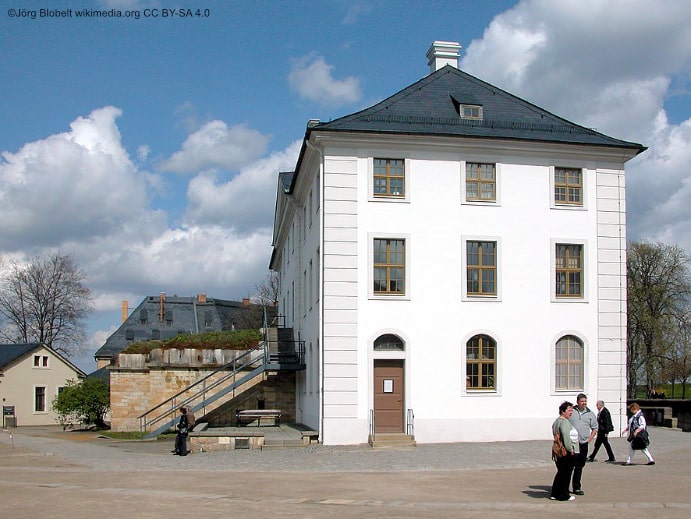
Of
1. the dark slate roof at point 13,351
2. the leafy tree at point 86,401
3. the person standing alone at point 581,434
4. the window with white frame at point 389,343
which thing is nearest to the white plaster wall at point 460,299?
the window with white frame at point 389,343

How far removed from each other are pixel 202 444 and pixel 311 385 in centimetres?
538

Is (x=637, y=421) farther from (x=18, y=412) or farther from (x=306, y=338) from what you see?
(x=18, y=412)

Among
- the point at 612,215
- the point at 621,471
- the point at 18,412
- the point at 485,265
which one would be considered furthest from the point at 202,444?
the point at 18,412

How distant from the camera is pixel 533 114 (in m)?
28.2

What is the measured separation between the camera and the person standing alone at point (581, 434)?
14.5m

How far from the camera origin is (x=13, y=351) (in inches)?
2438

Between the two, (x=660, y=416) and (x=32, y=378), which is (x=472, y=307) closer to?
(x=660, y=416)

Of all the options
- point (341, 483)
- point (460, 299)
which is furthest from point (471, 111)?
point (341, 483)

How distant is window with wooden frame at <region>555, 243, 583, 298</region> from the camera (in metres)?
27.1

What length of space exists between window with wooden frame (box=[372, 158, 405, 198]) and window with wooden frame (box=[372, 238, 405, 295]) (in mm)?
1455

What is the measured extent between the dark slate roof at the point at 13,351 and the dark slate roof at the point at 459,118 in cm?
4293

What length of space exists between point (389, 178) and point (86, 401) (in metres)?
20.2

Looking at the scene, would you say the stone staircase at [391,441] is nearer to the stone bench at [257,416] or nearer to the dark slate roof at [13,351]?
the stone bench at [257,416]

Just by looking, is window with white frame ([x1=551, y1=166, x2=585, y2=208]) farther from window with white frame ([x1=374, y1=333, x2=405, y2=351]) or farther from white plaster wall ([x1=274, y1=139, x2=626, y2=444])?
window with white frame ([x1=374, y1=333, x2=405, y2=351])
